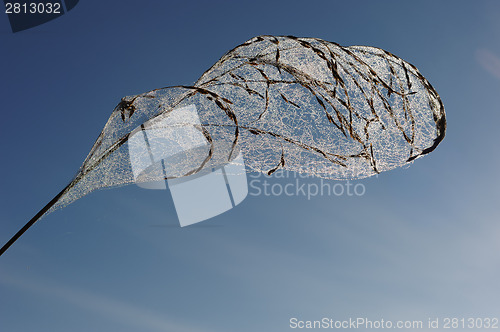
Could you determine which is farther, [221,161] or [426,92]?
[221,161]

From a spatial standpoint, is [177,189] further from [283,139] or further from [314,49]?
[314,49]

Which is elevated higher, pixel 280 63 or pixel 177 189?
pixel 280 63

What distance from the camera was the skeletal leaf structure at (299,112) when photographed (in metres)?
3.07

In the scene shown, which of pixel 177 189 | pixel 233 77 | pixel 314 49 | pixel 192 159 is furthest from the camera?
pixel 177 189

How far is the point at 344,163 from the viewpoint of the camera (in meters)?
3.38

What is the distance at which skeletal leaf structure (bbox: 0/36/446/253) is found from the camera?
3.07m

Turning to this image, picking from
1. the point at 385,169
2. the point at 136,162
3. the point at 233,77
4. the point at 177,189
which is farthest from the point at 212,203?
the point at 385,169

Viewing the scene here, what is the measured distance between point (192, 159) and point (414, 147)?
180cm

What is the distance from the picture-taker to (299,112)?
10.8 ft

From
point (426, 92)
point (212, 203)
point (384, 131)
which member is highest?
→ point (426, 92)

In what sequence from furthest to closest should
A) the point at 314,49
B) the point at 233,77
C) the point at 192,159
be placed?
A: 1. the point at 192,159
2. the point at 233,77
3. the point at 314,49

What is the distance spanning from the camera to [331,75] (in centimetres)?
308

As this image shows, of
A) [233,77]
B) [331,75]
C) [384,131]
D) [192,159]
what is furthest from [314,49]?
[192,159]

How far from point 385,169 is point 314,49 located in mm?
1144
